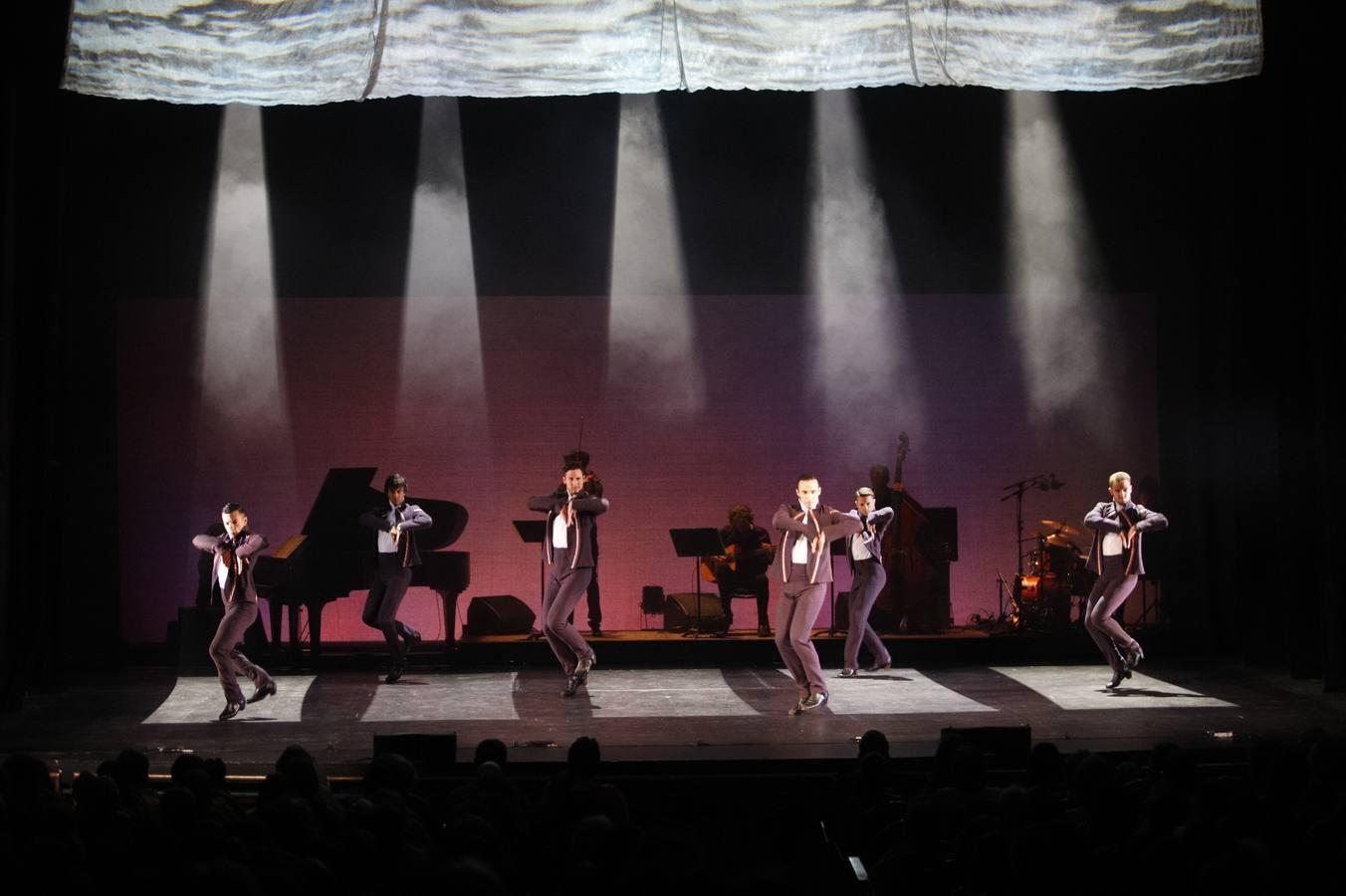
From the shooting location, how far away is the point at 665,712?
335 inches

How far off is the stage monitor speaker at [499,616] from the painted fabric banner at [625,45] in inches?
189

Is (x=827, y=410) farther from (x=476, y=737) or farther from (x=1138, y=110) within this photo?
(x=476, y=737)

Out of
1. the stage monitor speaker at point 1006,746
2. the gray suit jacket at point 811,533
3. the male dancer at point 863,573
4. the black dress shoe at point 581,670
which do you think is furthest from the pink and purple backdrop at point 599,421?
the stage monitor speaker at point 1006,746

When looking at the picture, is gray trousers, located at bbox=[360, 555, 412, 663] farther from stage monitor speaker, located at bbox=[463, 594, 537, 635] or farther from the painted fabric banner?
the painted fabric banner

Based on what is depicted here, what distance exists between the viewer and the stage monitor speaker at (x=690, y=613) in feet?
37.6

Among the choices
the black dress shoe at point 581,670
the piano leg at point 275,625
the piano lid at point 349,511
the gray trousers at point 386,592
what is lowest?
the black dress shoe at point 581,670

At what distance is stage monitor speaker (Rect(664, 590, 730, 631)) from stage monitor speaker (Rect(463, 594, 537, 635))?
1238 mm

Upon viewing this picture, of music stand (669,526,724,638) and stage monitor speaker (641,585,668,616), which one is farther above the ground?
music stand (669,526,724,638)

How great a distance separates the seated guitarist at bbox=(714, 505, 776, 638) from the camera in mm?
11469

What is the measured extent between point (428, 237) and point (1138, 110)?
6.48 m

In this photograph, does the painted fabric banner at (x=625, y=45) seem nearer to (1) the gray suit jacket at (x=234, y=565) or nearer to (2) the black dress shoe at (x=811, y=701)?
(1) the gray suit jacket at (x=234, y=565)

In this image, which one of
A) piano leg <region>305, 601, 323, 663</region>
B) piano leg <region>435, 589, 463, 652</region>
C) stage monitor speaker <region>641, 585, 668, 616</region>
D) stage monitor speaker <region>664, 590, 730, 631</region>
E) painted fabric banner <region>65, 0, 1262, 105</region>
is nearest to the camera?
painted fabric banner <region>65, 0, 1262, 105</region>

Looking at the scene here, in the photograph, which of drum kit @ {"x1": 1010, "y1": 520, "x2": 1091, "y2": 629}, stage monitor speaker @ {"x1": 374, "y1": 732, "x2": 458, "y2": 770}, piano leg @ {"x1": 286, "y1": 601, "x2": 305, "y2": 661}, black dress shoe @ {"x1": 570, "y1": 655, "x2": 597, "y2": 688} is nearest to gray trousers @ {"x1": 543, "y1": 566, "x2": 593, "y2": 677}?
black dress shoe @ {"x1": 570, "y1": 655, "x2": 597, "y2": 688}

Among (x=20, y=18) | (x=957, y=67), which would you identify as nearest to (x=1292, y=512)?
(x=957, y=67)
